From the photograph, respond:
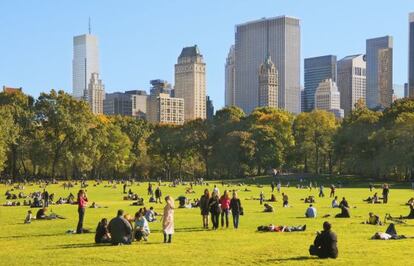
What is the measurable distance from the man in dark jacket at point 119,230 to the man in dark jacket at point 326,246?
259 inches

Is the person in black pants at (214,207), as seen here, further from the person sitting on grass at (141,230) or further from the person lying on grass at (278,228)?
the person sitting on grass at (141,230)

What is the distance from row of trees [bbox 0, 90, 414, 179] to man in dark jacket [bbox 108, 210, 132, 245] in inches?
2321

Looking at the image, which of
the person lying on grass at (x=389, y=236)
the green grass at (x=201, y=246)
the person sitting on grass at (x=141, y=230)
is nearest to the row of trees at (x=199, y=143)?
the green grass at (x=201, y=246)

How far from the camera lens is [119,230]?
77.7 feet

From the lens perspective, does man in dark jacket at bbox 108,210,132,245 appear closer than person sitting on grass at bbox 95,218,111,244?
Yes

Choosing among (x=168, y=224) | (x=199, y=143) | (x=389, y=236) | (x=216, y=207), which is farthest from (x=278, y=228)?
(x=199, y=143)

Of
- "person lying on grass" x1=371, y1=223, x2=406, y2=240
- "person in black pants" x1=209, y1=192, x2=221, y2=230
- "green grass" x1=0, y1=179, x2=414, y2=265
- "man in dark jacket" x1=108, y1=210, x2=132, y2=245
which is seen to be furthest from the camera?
"person in black pants" x1=209, y1=192, x2=221, y2=230

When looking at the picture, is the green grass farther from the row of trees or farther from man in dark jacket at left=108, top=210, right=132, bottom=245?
the row of trees

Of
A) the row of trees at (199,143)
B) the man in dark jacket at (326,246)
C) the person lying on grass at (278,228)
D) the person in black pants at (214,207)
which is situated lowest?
the person lying on grass at (278,228)

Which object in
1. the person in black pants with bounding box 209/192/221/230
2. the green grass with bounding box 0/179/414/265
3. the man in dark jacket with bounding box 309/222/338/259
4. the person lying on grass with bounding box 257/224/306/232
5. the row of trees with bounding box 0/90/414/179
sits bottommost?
the green grass with bounding box 0/179/414/265

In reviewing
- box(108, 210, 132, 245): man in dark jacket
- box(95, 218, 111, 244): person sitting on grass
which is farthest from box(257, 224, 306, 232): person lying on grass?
box(95, 218, 111, 244): person sitting on grass

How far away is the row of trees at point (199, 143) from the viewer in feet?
318

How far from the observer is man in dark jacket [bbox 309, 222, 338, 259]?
806 inches

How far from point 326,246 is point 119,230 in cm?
723
